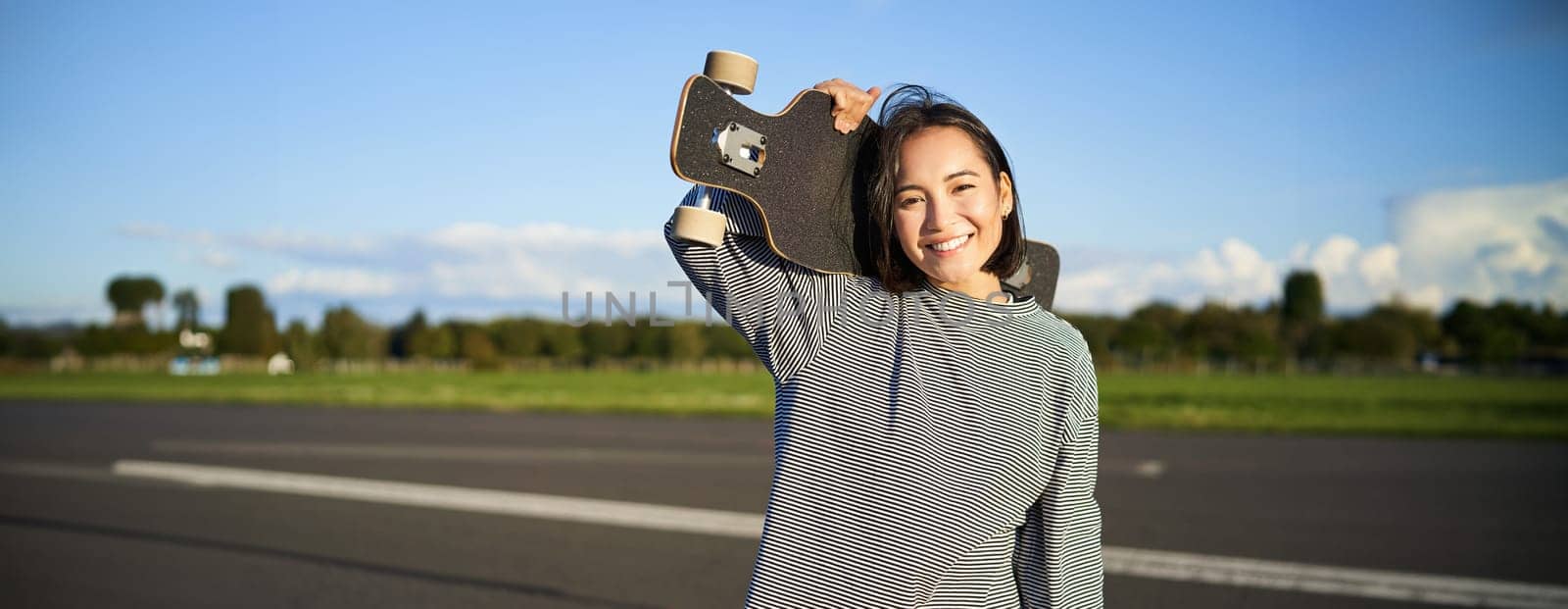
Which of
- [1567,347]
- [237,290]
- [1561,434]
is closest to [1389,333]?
[1567,347]

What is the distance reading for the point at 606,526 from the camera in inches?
334

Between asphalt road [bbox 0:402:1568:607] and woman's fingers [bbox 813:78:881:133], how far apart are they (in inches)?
183

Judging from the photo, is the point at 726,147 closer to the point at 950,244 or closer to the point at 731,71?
the point at 731,71

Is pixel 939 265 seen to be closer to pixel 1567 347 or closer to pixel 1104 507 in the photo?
pixel 1104 507

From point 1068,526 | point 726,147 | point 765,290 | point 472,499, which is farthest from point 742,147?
point 472,499

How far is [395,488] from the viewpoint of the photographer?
35.4 ft

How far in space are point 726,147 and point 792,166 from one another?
159 mm

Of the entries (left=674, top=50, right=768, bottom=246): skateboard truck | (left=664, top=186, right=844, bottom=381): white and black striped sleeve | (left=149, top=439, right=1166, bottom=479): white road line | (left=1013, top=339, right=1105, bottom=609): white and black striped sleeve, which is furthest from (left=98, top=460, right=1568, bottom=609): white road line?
(left=674, top=50, right=768, bottom=246): skateboard truck

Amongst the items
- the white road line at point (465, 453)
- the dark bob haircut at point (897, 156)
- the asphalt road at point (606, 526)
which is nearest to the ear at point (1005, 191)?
the dark bob haircut at point (897, 156)

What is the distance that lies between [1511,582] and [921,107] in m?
6.71

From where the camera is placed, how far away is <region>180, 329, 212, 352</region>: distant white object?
348ft

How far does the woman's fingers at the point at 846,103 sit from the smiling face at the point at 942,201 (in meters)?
0.10

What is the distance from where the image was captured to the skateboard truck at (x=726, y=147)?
1.58 m

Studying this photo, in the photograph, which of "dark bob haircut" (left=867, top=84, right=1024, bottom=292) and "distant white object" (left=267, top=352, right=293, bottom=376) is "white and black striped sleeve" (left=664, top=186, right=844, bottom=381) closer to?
"dark bob haircut" (left=867, top=84, right=1024, bottom=292)
